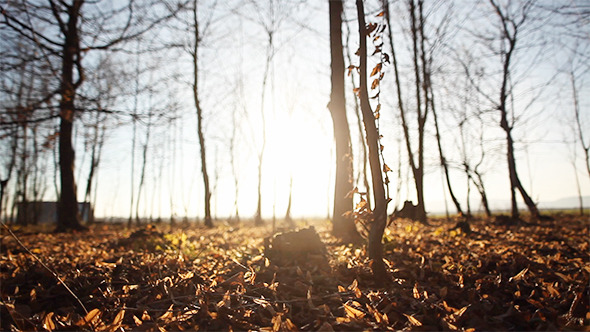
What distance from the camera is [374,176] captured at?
276 cm

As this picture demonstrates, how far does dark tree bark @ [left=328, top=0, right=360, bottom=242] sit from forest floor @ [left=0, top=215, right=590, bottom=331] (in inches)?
61.2

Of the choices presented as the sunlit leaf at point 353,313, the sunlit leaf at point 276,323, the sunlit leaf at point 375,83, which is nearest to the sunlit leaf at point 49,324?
the sunlit leaf at point 276,323

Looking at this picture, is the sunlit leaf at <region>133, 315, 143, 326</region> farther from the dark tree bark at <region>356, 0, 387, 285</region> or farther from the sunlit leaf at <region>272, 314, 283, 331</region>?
the dark tree bark at <region>356, 0, 387, 285</region>

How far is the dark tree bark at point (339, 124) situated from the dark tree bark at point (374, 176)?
7.53 ft

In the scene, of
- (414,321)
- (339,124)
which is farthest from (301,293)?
(339,124)

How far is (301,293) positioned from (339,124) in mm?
3297

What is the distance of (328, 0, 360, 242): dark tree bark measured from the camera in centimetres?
521

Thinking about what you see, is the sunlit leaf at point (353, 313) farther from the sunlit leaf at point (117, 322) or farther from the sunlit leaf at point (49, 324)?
the sunlit leaf at point (49, 324)

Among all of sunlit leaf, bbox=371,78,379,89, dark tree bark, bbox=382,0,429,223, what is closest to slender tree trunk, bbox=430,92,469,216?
dark tree bark, bbox=382,0,429,223

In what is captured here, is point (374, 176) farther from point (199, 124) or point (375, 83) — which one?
point (199, 124)

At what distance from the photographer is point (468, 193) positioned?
1480cm

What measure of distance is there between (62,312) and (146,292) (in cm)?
56

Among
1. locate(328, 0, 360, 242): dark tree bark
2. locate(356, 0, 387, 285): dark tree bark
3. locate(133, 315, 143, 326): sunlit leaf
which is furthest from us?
locate(328, 0, 360, 242): dark tree bark

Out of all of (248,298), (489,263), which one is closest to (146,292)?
(248,298)
